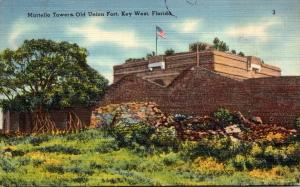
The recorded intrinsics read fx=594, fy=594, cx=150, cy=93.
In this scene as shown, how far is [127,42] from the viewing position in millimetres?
13953

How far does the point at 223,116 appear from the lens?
14570mm

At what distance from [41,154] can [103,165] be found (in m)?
1.80

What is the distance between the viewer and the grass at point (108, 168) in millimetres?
12656

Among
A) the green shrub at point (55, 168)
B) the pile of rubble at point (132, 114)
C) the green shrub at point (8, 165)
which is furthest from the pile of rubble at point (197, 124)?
the green shrub at point (8, 165)

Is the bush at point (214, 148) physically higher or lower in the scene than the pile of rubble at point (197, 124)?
lower

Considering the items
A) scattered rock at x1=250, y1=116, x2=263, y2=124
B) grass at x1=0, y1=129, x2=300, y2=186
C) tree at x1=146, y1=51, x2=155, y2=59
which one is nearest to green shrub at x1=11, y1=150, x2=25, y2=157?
grass at x1=0, y1=129, x2=300, y2=186

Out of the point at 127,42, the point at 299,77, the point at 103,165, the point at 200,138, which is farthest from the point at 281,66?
the point at 103,165

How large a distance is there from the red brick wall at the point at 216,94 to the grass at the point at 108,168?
A: 1.27 m

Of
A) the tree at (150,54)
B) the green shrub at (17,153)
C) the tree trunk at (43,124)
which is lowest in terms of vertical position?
A: the green shrub at (17,153)

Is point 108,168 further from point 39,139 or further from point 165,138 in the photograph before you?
point 39,139

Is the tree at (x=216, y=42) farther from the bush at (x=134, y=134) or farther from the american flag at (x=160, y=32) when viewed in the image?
the bush at (x=134, y=134)

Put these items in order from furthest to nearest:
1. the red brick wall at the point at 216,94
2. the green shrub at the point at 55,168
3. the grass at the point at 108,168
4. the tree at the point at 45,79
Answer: the tree at the point at 45,79 → the red brick wall at the point at 216,94 → the green shrub at the point at 55,168 → the grass at the point at 108,168

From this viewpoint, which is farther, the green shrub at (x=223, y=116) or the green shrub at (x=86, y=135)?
the green shrub at (x=86, y=135)

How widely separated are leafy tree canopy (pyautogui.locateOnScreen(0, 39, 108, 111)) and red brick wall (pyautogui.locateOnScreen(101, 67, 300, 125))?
2.61 ft
